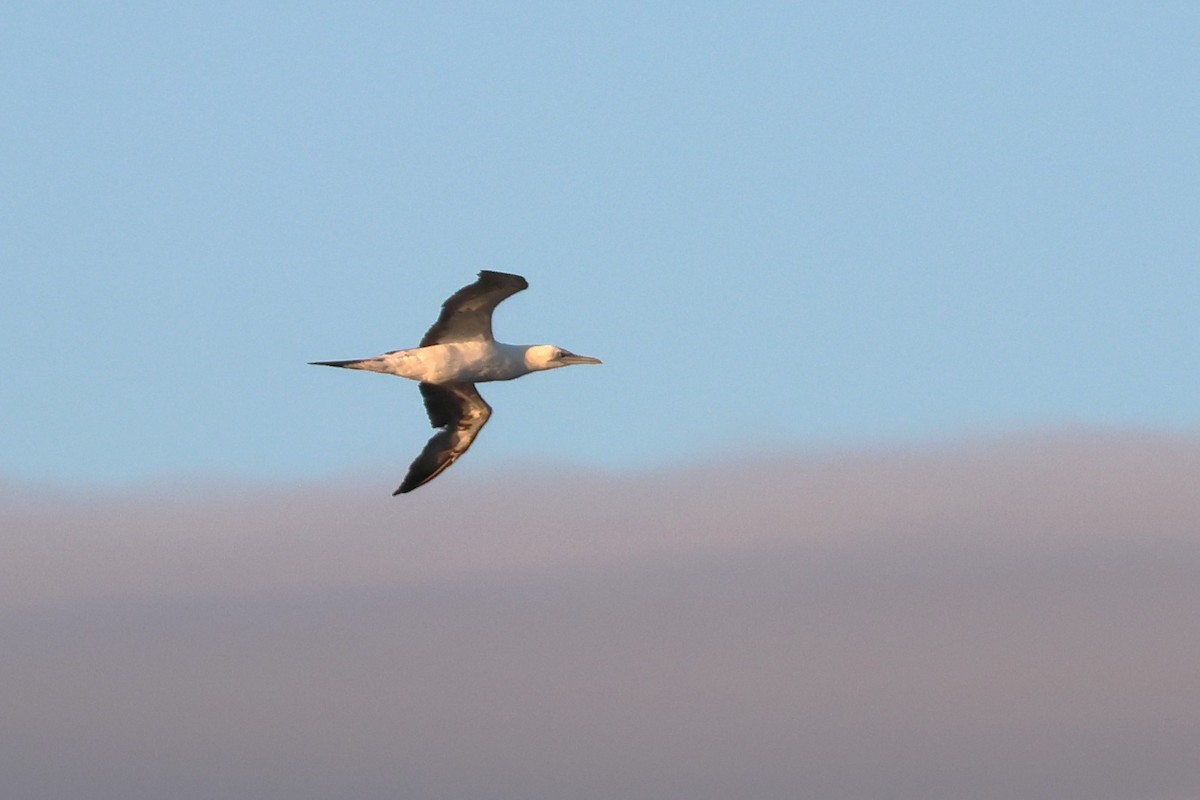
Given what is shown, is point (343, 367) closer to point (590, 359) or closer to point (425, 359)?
point (425, 359)

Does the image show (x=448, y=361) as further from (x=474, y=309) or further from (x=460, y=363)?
(x=474, y=309)

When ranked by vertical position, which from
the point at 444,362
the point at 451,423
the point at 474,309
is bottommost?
the point at 451,423

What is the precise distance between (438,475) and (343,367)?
2.75m

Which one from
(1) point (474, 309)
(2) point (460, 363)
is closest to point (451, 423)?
(2) point (460, 363)

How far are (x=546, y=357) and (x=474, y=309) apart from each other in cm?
226

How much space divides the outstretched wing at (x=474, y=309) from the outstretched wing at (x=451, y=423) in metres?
1.39

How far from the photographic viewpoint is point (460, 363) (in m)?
37.8

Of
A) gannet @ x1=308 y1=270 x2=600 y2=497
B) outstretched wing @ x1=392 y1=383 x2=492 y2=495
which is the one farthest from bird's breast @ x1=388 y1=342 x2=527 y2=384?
outstretched wing @ x1=392 y1=383 x2=492 y2=495

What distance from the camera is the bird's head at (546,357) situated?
127ft

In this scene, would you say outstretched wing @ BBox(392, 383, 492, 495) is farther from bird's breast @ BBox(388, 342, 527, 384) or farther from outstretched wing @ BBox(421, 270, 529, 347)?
outstretched wing @ BBox(421, 270, 529, 347)

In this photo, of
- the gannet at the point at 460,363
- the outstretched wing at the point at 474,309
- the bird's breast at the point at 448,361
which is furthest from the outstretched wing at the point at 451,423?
the outstretched wing at the point at 474,309

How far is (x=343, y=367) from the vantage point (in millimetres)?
37750

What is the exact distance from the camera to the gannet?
36906 millimetres

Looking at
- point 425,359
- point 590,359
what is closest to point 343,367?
point 425,359
